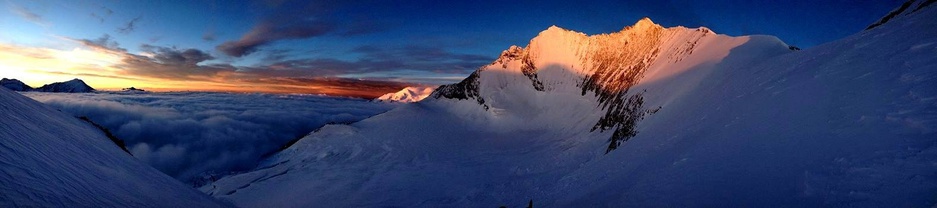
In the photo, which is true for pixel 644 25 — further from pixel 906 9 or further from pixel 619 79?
pixel 906 9

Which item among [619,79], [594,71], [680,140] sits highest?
[594,71]

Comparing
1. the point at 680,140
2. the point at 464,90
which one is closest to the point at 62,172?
the point at 680,140

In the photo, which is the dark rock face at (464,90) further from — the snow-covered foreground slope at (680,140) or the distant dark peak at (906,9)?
the distant dark peak at (906,9)

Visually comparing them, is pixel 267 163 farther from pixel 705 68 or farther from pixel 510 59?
pixel 705 68

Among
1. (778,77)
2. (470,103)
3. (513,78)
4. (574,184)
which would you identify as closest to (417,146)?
(470,103)

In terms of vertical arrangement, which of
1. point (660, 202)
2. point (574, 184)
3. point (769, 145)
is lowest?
point (574, 184)

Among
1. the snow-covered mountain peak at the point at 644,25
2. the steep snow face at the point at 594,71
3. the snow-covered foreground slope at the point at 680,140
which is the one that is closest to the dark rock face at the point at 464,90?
the steep snow face at the point at 594,71
